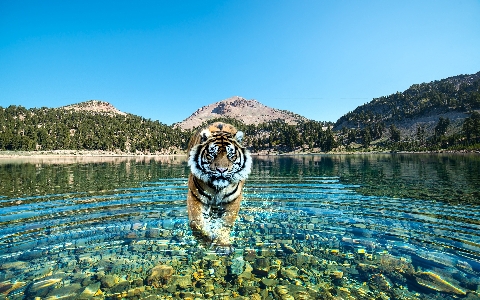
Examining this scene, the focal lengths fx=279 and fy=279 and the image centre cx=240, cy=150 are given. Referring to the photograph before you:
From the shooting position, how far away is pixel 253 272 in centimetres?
952

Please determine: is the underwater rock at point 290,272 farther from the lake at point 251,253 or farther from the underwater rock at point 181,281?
the underwater rock at point 181,281

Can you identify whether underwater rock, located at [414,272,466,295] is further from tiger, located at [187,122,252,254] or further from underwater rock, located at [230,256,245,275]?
tiger, located at [187,122,252,254]

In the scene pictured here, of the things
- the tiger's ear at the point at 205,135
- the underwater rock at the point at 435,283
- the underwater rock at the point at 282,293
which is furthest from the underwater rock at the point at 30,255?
the underwater rock at the point at 435,283

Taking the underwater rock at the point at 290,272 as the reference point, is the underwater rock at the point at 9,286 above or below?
above

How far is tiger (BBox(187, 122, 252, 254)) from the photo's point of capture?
7722mm

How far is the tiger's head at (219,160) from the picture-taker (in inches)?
303

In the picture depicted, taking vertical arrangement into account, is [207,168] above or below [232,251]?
above

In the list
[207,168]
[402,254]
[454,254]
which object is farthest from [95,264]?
[454,254]

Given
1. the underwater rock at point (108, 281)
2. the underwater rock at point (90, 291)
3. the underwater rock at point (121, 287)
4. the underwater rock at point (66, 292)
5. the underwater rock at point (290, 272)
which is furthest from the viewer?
the underwater rock at point (290, 272)

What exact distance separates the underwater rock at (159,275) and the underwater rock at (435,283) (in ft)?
26.2

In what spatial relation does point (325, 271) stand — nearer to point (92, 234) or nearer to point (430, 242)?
point (430, 242)

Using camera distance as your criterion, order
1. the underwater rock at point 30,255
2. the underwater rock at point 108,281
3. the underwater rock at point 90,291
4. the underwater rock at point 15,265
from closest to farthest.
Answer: the underwater rock at point 90,291 → the underwater rock at point 108,281 → the underwater rock at point 15,265 → the underwater rock at point 30,255

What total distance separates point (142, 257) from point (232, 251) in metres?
3.44

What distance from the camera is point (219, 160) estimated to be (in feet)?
25.2
